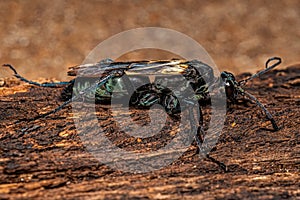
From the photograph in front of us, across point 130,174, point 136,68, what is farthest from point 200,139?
point 136,68

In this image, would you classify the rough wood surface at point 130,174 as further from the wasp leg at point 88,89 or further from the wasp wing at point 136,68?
the wasp wing at point 136,68

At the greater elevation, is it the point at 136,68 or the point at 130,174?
the point at 136,68

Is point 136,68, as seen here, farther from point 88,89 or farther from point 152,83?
point 88,89

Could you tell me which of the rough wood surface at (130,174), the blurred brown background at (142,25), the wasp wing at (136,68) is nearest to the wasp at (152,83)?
the wasp wing at (136,68)

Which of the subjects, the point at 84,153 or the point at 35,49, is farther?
the point at 35,49

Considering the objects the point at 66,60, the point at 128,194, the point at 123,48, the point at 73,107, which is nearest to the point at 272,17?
the point at 123,48

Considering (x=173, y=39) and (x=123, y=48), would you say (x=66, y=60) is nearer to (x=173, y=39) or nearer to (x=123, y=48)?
(x=123, y=48)
